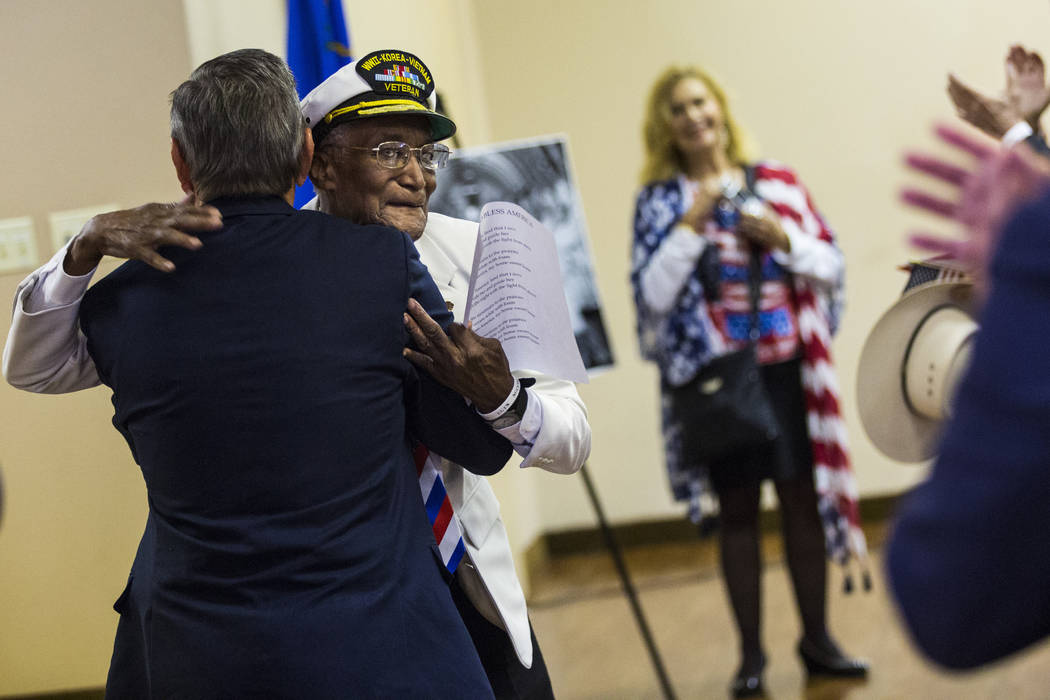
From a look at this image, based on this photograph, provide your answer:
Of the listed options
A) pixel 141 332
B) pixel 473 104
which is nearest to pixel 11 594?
pixel 141 332

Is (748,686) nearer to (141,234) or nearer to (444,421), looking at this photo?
(444,421)

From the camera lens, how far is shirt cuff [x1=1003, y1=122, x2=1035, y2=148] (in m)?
2.04

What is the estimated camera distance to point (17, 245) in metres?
2.76

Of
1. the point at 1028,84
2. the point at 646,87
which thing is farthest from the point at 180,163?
the point at 646,87

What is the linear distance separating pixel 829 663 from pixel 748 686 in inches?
10.5

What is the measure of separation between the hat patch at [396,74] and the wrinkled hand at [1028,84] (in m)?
1.14

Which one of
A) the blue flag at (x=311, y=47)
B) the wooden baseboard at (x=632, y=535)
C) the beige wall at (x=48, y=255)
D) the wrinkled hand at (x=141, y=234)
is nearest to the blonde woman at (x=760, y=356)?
the blue flag at (x=311, y=47)

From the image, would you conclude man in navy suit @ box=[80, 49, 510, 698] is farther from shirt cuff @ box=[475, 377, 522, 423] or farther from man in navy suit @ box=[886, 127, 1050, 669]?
man in navy suit @ box=[886, 127, 1050, 669]

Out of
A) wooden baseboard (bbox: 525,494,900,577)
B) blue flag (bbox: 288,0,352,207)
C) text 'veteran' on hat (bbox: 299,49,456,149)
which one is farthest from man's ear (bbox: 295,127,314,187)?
wooden baseboard (bbox: 525,494,900,577)

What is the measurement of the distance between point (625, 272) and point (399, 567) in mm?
4358

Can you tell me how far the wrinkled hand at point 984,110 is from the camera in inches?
84.6

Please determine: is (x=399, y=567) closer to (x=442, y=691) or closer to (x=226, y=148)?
(x=442, y=691)

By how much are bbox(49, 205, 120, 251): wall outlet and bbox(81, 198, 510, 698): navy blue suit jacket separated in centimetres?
141

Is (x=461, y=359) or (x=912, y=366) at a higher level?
(x=461, y=359)
